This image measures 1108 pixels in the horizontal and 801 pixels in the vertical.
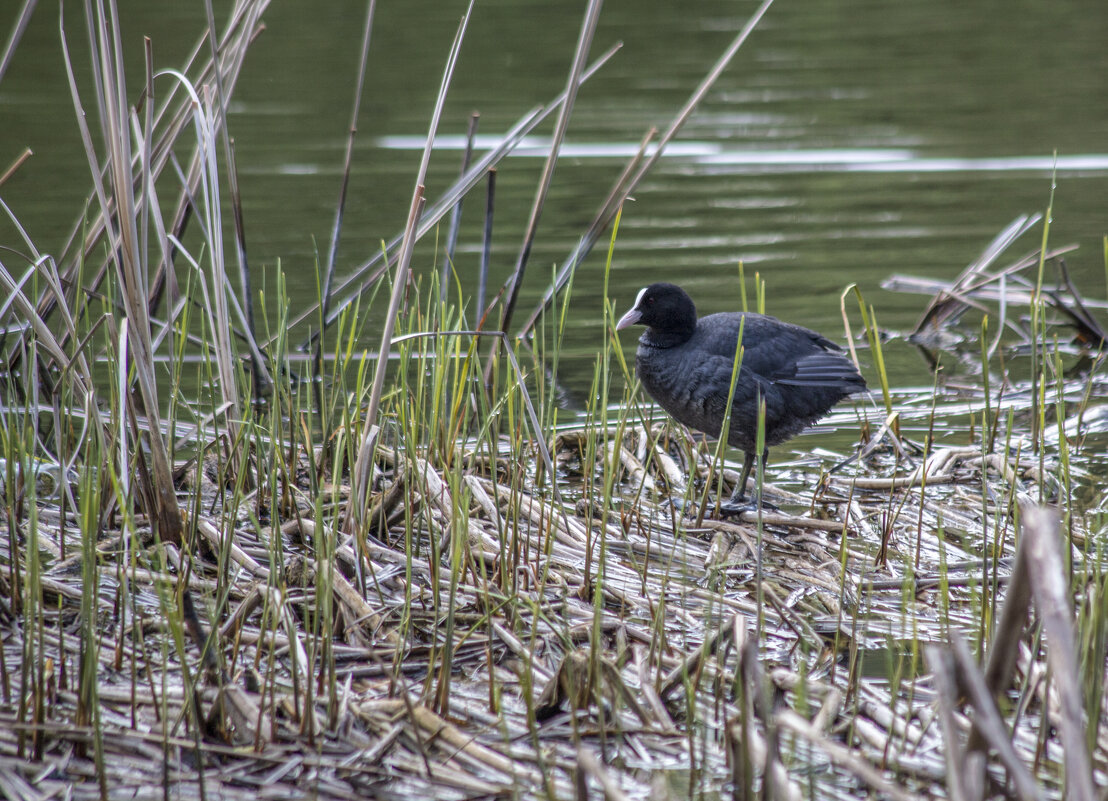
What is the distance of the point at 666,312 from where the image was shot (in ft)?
14.9

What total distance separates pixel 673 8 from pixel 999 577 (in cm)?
1408

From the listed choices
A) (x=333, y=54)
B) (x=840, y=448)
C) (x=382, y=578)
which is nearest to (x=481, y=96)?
(x=333, y=54)

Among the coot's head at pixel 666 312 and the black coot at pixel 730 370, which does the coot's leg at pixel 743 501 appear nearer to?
the black coot at pixel 730 370

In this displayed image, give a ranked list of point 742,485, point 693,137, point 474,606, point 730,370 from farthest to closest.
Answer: point 693,137
point 742,485
point 730,370
point 474,606

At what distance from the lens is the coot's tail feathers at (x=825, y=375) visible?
14.6ft

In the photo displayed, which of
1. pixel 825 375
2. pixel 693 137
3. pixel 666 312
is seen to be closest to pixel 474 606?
pixel 666 312

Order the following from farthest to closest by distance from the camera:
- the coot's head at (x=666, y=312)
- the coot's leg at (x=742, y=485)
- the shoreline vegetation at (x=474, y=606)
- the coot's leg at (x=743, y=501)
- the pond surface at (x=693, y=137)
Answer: the pond surface at (x=693, y=137) < the coot's head at (x=666, y=312) < the coot's leg at (x=742, y=485) < the coot's leg at (x=743, y=501) < the shoreline vegetation at (x=474, y=606)

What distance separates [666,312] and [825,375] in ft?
1.98

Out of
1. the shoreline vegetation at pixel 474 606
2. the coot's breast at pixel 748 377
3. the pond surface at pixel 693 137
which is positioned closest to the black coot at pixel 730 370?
the coot's breast at pixel 748 377

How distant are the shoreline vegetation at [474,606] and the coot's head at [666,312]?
0.33m

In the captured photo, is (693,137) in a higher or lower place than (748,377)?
higher

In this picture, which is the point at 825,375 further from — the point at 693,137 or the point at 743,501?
the point at 693,137

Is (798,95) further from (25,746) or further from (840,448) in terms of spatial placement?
(25,746)

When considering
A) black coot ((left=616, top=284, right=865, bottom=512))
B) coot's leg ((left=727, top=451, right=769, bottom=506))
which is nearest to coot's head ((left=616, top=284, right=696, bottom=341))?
black coot ((left=616, top=284, right=865, bottom=512))
